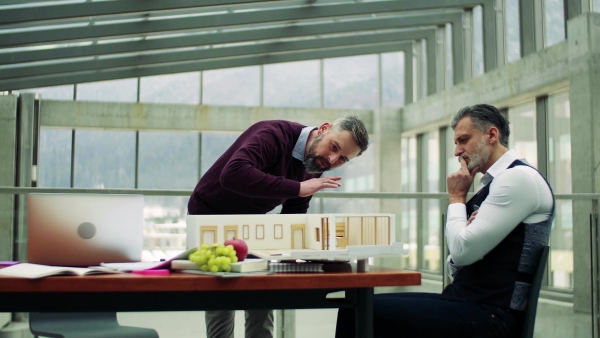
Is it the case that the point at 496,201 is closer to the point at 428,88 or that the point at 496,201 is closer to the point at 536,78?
the point at 536,78

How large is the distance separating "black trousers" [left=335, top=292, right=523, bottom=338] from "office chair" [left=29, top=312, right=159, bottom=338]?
1.34 m

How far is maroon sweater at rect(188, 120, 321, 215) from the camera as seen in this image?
270 cm

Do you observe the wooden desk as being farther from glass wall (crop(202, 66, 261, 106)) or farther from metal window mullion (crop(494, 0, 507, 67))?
glass wall (crop(202, 66, 261, 106))

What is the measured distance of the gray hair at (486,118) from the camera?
99.8 inches

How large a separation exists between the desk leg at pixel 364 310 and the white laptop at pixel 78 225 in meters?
0.77

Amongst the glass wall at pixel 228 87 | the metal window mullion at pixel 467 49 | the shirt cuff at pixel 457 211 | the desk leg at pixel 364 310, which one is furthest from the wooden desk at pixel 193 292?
the glass wall at pixel 228 87

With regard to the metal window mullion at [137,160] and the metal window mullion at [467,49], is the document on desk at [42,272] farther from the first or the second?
the metal window mullion at [137,160]

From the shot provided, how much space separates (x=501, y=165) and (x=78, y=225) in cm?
148

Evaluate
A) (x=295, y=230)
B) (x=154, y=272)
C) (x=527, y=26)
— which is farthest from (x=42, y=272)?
(x=527, y=26)

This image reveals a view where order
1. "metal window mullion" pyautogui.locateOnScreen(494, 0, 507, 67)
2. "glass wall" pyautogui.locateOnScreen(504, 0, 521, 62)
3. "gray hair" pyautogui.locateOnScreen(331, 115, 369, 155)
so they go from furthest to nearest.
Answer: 1. "metal window mullion" pyautogui.locateOnScreen(494, 0, 507, 67)
2. "glass wall" pyautogui.locateOnScreen(504, 0, 521, 62)
3. "gray hair" pyautogui.locateOnScreen(331, 115, 369, 155)

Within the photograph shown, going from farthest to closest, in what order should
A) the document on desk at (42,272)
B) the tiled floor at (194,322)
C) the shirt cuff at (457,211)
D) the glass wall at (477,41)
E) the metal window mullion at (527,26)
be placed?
the glass wall at (477,41) < the metal window mullion at (527,26) < the tiled floor at (194,322) < the shirt cuff at (457,211) < the document on desk at (42,272)

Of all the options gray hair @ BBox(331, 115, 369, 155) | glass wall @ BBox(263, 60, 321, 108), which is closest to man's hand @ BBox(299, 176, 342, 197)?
gray hair @ BBox(331, 115, 369, 155)

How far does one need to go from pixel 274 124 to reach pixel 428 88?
12731 millimetres

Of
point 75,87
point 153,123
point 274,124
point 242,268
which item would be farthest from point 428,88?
point 242,268
